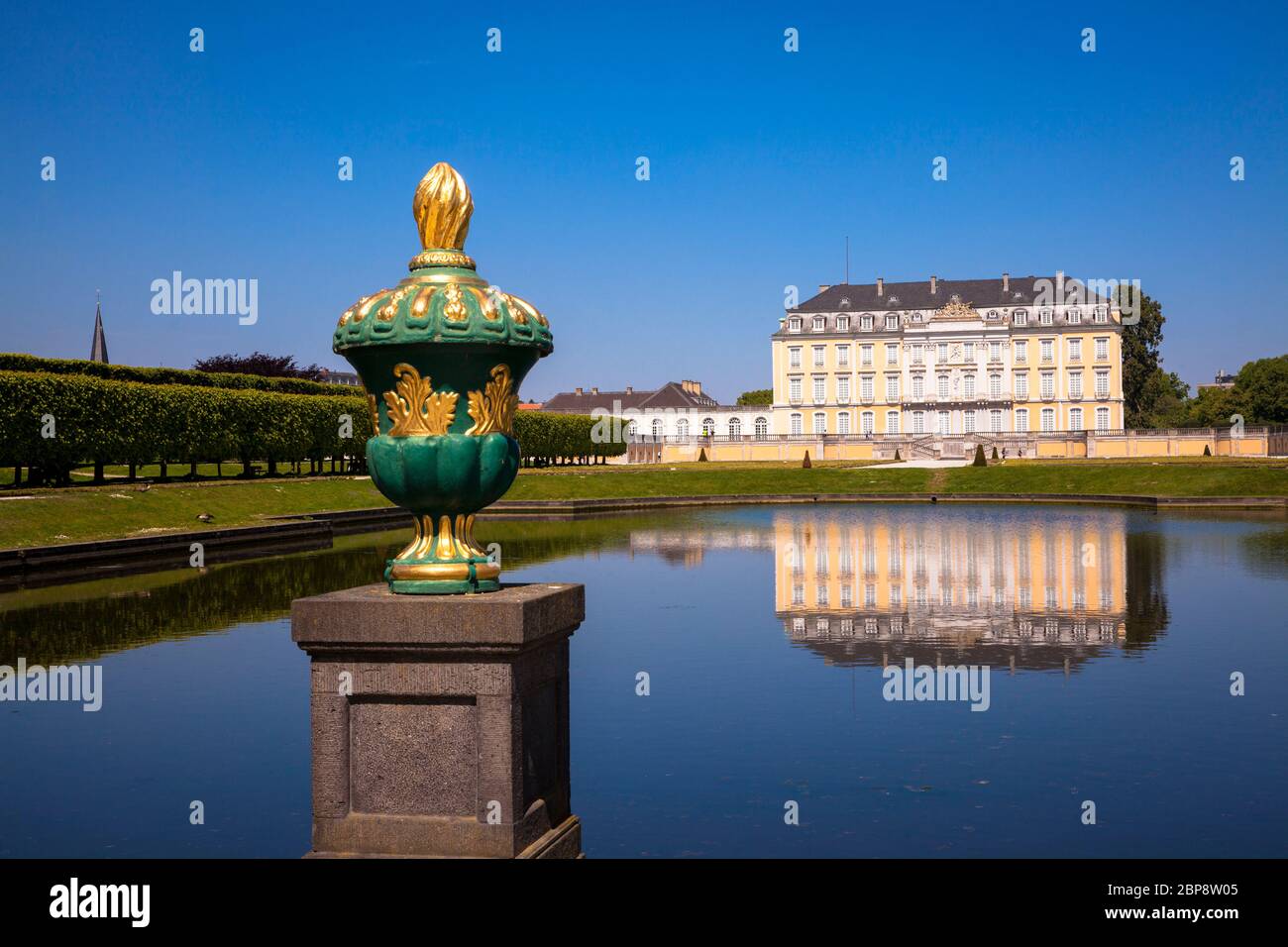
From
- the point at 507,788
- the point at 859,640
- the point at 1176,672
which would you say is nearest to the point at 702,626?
the point at 859,640

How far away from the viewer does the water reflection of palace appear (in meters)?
12.7

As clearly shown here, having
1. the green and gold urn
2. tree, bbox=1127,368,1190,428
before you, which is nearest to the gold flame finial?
the green and gold urn

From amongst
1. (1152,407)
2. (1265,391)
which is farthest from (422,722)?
(1265,391)

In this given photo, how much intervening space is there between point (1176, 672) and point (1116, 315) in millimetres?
88739

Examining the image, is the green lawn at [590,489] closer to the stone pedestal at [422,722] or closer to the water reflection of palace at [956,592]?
the water reflection of palace at [956,592]

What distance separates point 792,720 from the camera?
9.48 meters

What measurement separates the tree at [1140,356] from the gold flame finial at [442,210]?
101 meters

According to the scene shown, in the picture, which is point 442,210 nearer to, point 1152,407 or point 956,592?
point 956,592

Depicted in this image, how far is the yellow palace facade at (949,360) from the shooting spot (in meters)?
93.2

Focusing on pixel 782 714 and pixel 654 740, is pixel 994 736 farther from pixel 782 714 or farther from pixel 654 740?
pixel 654 740

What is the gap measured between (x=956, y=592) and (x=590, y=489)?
32.3 metres

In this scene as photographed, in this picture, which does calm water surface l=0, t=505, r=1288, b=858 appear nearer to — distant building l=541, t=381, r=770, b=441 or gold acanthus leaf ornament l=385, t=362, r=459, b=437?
gold acanthus leaf ornament l=385, t=362, r=459, b=437

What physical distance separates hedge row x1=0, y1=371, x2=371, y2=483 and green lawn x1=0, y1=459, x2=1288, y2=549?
6.44ft

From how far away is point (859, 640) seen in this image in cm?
1312
